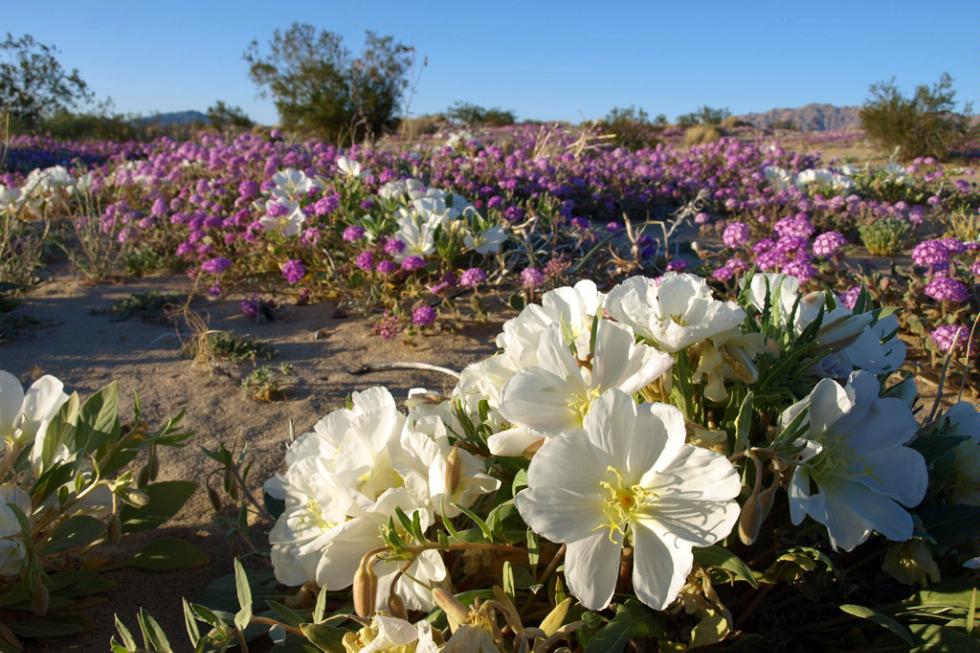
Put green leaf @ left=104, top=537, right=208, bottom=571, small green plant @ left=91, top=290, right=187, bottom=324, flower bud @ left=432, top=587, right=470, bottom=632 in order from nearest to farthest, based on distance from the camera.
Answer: flower bud @ left=432, top=587, right=470, bottom=632, green leaf @ left=104, top=537, right=208, bottom=571, small green plant @ left=91, top=290, right=187, bottom=324

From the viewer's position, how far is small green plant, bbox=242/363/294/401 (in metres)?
2.93

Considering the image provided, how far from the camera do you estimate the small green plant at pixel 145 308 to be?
4.12 m

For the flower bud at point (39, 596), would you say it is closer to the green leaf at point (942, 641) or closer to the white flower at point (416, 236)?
the green leaf at point (942, 641)

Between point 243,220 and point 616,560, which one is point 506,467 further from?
point 243,220

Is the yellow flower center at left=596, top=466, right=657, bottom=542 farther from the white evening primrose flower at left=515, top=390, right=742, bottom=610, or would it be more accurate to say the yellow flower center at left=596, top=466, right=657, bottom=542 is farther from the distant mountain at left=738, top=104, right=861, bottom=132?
the distant mountain at left=738, top=104, right=861, bottom=132

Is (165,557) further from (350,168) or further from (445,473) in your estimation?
(350,168)

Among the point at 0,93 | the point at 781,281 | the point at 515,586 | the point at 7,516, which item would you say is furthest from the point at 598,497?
the point at 0,93

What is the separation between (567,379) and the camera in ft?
4.06

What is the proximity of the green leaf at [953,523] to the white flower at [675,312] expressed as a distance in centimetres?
54

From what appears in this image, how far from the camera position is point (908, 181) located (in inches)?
340

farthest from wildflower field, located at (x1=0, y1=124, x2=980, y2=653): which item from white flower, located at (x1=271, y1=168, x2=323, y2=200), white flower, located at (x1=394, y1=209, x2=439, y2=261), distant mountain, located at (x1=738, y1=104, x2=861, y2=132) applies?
distant mountain, located at (x1=738, y1=104, x2=861, y2=132)

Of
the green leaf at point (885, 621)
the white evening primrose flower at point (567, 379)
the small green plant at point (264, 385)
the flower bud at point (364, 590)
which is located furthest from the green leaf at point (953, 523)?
the small green plant at point (264, 385)

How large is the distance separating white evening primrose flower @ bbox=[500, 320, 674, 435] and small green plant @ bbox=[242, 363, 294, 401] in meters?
1.97

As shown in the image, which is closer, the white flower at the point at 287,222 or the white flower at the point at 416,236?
the white flower at the point at 416,236
